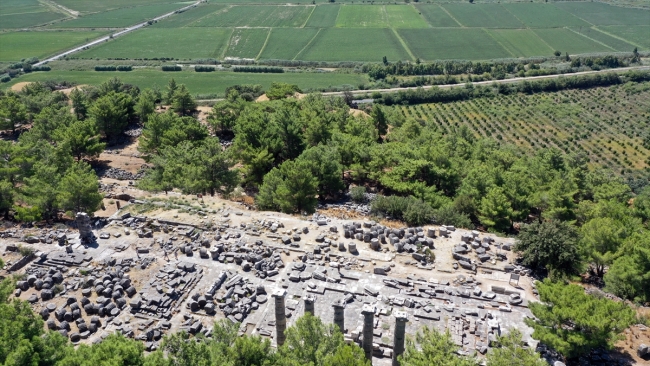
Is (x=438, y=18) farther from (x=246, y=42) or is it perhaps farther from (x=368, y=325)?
(x=368, y=325)

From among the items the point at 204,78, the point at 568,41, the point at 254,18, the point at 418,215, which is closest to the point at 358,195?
the point at 418,215

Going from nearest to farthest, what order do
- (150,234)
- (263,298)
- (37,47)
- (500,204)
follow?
(263,298) → (150,234) → (500,204) → (37,47)

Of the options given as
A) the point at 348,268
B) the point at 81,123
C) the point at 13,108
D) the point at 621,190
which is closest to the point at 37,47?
the point at 13,108

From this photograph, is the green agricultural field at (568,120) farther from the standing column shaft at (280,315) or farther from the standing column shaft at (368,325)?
the standing column shaft at (280,315)

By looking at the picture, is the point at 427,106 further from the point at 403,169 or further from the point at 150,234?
the point at 150,234

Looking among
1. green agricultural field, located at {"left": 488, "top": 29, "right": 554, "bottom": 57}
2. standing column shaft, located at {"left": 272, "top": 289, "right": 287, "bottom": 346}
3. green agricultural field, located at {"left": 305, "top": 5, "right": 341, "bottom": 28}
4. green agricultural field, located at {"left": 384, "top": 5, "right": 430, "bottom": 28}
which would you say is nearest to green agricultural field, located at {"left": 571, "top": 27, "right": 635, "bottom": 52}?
green agricultural field, located at {"left": 488, "top": 29, "right": 554, "bottom": 57}

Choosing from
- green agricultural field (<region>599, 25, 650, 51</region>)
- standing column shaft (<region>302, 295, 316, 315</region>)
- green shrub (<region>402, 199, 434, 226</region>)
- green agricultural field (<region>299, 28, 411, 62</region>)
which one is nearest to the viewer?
standing column shaft (<region>302, 295, 316, 315</region>)

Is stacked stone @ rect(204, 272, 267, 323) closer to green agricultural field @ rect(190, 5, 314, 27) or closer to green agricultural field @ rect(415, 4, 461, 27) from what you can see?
green agricultural field @ rect(190, 5, 314, 27)
